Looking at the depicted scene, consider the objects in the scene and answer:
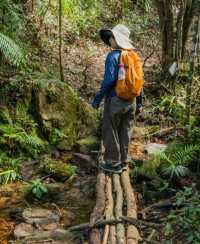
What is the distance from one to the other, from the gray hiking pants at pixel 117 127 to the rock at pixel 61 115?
148 cm

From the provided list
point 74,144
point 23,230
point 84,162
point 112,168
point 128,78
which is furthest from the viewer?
point 74,144

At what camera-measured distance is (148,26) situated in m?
16.4

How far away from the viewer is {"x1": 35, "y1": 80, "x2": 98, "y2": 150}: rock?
7.98m

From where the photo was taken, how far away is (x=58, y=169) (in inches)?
269

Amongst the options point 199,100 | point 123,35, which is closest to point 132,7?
point 199,100

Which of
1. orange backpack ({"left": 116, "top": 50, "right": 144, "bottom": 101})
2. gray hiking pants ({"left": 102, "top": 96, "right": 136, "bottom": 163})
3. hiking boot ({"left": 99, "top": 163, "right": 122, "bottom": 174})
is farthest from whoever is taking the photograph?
hiking boot ({"left": 99, "top": 163, "right": 122, "bottom": 174})

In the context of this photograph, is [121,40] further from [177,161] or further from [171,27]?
[171,27]

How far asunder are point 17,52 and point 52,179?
231cm

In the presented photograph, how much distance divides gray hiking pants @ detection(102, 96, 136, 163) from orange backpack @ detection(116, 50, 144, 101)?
0.20 meters

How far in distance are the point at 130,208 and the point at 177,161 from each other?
1.76 metres

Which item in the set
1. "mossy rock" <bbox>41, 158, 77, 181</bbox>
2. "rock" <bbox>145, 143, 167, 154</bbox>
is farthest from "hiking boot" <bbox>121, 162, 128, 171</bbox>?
"rock" <bbox>145, 143, 167, 154</bbox>

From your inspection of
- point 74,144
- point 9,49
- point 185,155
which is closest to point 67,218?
point 185,155

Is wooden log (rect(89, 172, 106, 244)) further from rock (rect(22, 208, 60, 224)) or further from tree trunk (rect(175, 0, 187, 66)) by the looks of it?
tree trunk (rect(175, 0, 187, 66))

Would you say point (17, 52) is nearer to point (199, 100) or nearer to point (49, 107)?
point (49, 107)
